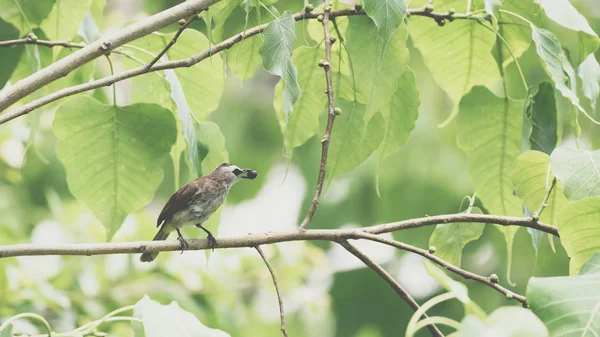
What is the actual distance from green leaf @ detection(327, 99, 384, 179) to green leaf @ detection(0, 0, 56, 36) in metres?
0.67

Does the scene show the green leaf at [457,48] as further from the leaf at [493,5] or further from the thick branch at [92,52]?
the thick branch at [92,52]

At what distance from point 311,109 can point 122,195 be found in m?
0.46

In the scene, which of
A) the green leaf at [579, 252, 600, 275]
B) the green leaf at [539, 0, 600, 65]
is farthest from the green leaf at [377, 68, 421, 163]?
the green leaf at [579, 252, 600, 275]

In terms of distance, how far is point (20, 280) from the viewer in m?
3.63

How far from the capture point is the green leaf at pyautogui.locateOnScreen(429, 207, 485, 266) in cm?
162

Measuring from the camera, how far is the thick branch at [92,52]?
55.9 inches

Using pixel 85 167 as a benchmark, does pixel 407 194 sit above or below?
below

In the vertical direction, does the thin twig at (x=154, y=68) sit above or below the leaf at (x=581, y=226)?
above

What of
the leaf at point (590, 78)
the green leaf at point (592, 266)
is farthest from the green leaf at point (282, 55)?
the leaf at point (590, 78)

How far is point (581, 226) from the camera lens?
4.37ft

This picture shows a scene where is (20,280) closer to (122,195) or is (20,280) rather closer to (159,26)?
(122,195)

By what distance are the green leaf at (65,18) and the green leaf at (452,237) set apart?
3.01ft

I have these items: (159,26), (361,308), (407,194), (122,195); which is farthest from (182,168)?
(159,26)

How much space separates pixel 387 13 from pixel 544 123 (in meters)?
0.54
